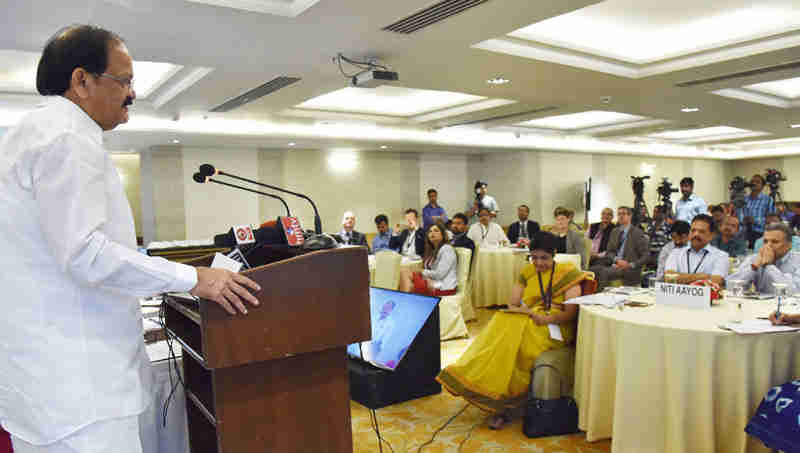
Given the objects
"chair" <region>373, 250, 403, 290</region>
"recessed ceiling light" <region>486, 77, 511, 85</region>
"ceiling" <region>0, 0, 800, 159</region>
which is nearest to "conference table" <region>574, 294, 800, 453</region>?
"ceiling" <region>0, 0, 800, 159</region>

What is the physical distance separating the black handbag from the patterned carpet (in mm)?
43

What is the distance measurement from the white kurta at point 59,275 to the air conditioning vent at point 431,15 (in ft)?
8.45

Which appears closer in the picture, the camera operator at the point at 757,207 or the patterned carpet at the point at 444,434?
the patterned carpet at the point at 444,434

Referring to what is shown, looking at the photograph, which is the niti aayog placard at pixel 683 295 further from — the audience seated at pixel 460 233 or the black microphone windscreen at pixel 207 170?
the audience seated at pixel 460 233

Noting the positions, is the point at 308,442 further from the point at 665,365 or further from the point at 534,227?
the point at 534,227

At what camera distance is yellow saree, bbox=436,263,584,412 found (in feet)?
10.5

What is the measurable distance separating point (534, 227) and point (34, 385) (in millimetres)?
8065

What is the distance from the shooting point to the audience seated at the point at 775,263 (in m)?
3.40

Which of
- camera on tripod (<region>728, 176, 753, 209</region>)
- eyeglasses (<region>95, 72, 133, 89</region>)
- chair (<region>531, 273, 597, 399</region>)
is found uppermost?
eyeglasses (<region>95, 72, 133, 89</region>)

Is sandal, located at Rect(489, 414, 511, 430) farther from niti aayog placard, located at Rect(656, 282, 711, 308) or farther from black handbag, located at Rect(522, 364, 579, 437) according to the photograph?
niti aayog placard, located at Rect(656, 282, 711, 308)

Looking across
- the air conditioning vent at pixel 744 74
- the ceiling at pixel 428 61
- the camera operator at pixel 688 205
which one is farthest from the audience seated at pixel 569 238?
the camera operator at pixel 688 205

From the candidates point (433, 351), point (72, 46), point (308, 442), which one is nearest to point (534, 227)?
point (433, 351)

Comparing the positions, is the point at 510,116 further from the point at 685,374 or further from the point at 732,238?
the point at 685,374

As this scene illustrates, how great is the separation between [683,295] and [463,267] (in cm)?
287
